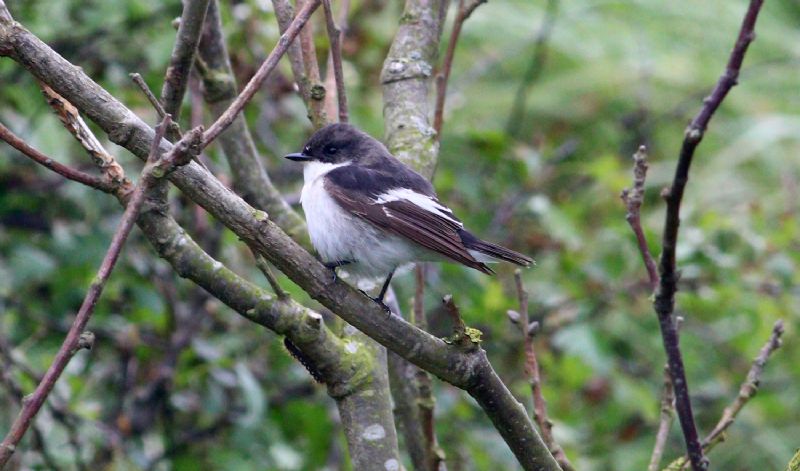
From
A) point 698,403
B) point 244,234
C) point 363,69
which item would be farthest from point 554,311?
point 244,234

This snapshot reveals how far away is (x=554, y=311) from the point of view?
16.4 feet

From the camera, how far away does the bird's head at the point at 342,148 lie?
11.8 feet

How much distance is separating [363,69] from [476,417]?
209 cm

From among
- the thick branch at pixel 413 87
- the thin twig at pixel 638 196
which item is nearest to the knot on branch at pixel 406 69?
the thick branch at pixel 413 87

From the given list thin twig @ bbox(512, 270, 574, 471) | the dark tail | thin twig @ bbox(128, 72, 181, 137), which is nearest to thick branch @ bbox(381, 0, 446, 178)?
the dark tail

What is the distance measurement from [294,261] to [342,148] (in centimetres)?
149

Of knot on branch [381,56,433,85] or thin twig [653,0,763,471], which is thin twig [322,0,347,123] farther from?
thin twig [653,0,763,471]

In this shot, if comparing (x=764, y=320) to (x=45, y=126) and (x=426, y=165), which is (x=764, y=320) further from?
(x=45, y=126)

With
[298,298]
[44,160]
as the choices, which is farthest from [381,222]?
[44,160]

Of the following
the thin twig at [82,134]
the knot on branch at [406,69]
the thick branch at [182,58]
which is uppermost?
the knot on branch at [406,69]

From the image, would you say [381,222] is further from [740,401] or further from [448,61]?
[740,401]

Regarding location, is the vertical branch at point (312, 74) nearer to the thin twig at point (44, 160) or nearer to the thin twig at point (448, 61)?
the thin twig at point (448, 61)

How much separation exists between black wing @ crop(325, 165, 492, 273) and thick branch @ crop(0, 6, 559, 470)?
823 millimetres

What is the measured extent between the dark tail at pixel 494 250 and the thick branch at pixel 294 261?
0.91 m
